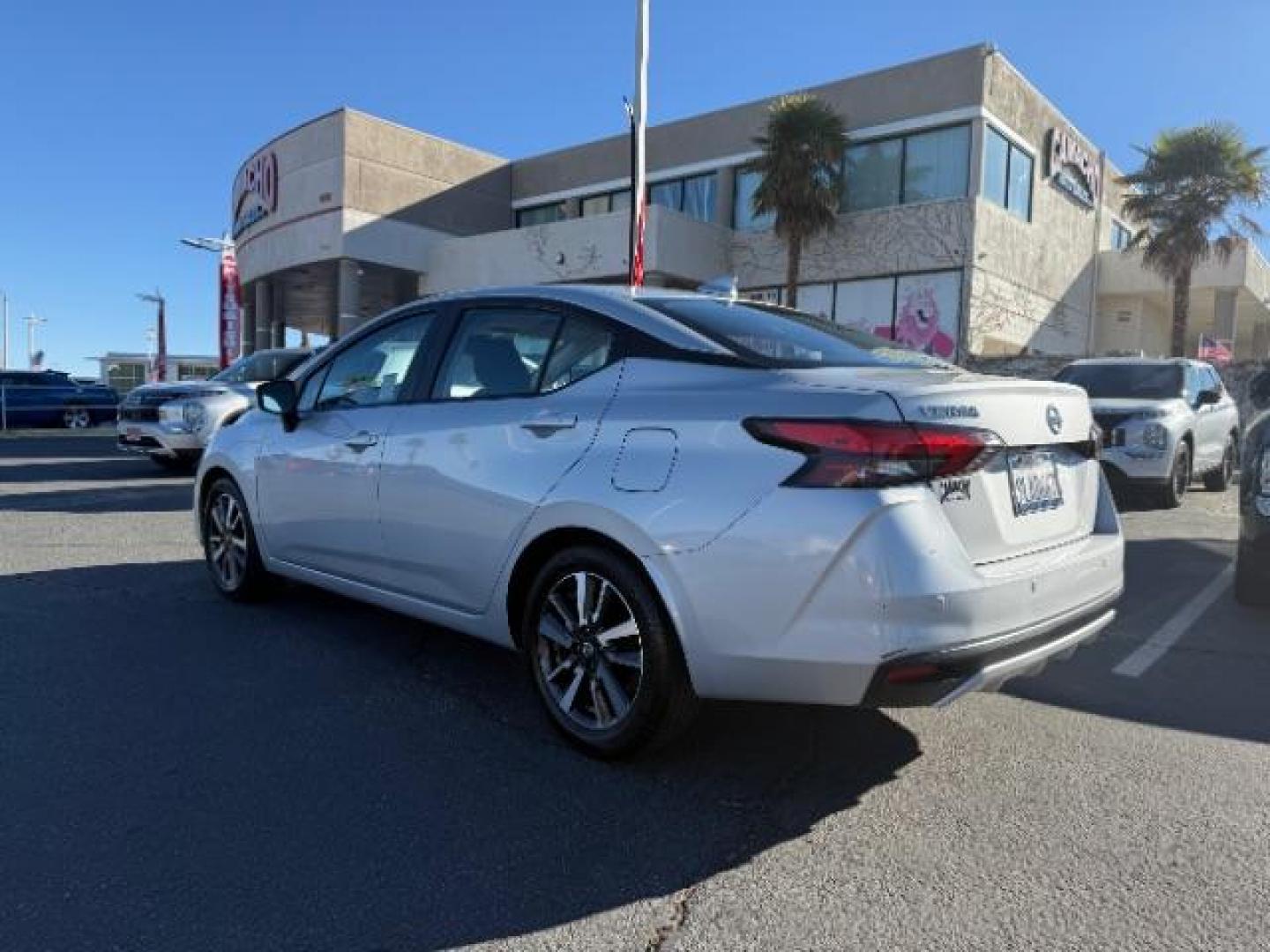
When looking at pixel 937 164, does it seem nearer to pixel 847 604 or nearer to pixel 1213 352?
pixel 1213 352

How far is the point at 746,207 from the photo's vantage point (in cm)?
2595

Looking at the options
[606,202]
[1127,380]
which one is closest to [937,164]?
[606,202]

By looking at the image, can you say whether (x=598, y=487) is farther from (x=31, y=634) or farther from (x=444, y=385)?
(x=31, y=634)

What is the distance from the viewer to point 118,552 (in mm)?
6734

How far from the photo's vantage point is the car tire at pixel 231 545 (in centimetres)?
516

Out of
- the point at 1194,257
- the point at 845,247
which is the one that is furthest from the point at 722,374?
the point at 1194,257

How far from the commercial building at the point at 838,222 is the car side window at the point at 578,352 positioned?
19.7 m

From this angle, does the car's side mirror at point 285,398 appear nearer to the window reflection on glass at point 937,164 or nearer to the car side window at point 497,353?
the car side window at point 497,353

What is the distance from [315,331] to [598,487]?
49.4 meters

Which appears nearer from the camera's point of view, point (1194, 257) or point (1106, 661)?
point (1106, 661)

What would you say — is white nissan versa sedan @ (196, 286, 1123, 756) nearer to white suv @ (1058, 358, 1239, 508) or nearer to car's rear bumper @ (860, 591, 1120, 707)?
car's rear bumper @ (860, 591, 1120, 707)

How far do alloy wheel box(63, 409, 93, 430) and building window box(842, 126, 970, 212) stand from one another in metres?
18.9

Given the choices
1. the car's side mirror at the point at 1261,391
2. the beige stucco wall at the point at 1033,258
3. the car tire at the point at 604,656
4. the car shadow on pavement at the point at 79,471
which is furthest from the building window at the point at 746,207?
the car tire at the point at 604,656

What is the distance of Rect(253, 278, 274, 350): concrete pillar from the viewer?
34.8 metres
